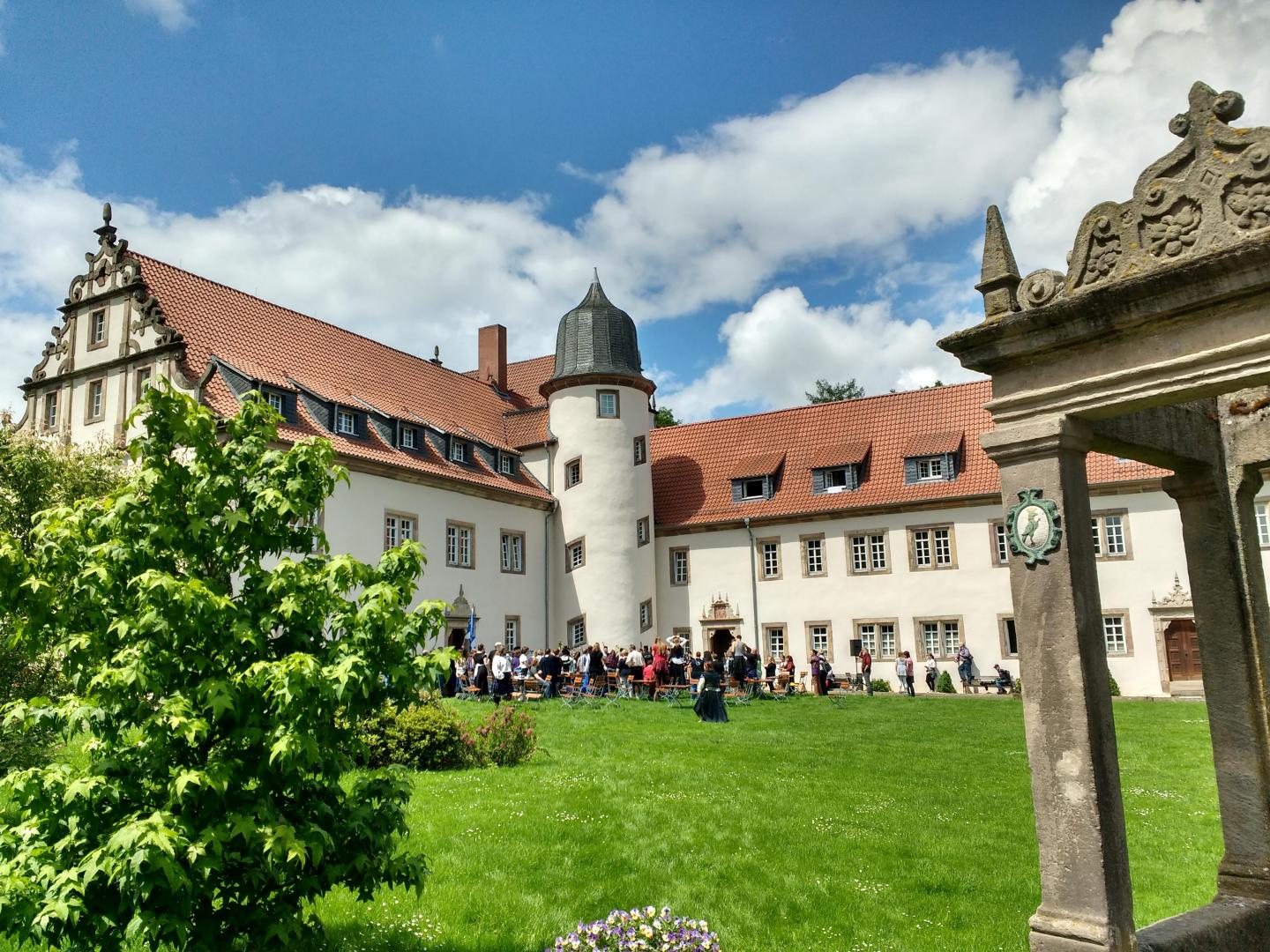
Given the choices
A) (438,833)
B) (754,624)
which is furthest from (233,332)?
(438,833)

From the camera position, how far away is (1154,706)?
26422mm

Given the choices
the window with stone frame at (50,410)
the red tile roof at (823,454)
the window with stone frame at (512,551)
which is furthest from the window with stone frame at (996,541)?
the window with stone frame at (50,410)

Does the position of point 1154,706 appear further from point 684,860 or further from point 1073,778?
point 1073,778

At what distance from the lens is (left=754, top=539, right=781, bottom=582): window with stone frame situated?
38.5m

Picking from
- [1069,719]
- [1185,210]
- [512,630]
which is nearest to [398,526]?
[512,630]

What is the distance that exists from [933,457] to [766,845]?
2844 centimetres

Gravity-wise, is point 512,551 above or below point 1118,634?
above

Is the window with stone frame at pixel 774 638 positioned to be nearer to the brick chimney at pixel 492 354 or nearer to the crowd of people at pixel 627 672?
the crowd of people at pixel 627 672

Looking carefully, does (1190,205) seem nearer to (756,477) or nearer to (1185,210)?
(1185,210)

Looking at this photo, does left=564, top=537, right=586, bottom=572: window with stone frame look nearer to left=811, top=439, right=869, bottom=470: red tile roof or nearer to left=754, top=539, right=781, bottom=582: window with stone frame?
Answer: left=754, top=539, right=781, bottom=582: window with stone frame

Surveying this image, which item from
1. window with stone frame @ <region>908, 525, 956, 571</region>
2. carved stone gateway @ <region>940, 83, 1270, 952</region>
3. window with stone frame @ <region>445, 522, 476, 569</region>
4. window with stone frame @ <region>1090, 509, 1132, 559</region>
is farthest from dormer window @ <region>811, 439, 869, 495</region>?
carved stone gateway @ <region>940, 83, 1270, 952</region>

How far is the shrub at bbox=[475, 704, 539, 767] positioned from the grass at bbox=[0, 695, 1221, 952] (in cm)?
34

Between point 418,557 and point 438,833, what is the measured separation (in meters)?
4.91

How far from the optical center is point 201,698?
5.53m
